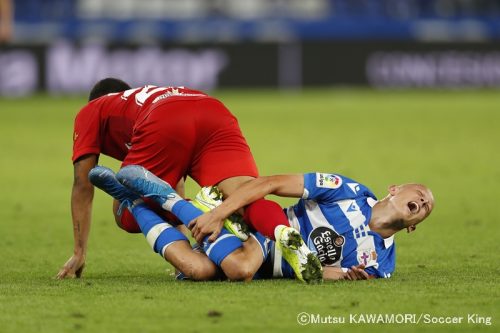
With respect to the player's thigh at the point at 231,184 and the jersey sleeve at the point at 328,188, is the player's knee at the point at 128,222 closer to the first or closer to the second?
the player's thigh at the point at 231,184

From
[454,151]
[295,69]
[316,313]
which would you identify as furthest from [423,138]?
[316,313]

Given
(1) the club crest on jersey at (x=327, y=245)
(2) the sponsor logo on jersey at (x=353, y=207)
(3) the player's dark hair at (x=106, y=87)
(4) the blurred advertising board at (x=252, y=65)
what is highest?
(3) the player's dark hair at (x=106, y=87)

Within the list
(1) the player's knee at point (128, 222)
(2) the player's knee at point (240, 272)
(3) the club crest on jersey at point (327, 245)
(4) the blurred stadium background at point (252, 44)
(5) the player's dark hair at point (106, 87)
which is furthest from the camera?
(4) the blurred stadium background at point (252, 44)

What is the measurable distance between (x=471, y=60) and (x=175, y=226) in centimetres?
2341

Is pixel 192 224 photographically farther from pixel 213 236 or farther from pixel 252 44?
pixel 252 44

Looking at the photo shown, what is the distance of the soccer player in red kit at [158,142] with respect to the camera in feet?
23.5

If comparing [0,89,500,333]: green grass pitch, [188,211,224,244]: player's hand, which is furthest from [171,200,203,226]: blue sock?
[0,89,500,333]: green grass pitch

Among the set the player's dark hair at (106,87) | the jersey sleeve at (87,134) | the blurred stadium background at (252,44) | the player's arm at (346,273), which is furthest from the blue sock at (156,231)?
the blurred stadium background at (252,44)

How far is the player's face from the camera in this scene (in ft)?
22.2

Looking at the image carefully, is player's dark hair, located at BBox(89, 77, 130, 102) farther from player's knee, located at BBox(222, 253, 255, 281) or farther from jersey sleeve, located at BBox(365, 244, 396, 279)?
jersey sleeve, located at BBox(365, 244, 396, 279)

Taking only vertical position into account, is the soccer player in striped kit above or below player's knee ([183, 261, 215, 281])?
above

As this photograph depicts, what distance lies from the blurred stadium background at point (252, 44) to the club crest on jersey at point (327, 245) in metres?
20.2

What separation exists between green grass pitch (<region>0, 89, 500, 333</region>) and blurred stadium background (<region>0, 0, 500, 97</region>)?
17.8ft

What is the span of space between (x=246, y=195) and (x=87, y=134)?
129cm
